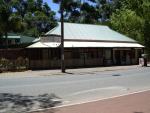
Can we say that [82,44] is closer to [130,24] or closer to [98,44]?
[98,44]

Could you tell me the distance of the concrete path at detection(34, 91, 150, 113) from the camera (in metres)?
12.6

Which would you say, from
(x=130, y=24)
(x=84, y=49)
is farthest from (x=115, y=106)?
(x=130, y=24)

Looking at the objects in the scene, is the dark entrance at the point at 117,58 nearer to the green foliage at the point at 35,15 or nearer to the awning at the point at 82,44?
the awning at the point at 82,44

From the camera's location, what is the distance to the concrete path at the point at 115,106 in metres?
12.6

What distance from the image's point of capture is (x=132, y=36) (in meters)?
66.9

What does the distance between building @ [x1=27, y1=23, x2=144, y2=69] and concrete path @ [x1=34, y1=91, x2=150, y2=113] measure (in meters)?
29.4

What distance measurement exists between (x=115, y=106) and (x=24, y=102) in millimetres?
4032

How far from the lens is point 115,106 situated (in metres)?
13.6

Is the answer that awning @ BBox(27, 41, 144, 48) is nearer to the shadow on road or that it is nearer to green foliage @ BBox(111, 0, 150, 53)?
green foliage @ BBox(111, 0, 150, 53)

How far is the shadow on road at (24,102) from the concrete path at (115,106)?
4.88ft

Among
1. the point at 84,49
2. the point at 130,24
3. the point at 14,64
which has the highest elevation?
the point at 130,24

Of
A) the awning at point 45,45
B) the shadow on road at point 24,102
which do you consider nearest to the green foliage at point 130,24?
the awning at point 45,45

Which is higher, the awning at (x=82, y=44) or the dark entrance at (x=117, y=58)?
the awning at (x=82, y=44)

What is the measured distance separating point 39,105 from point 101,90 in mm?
6059
